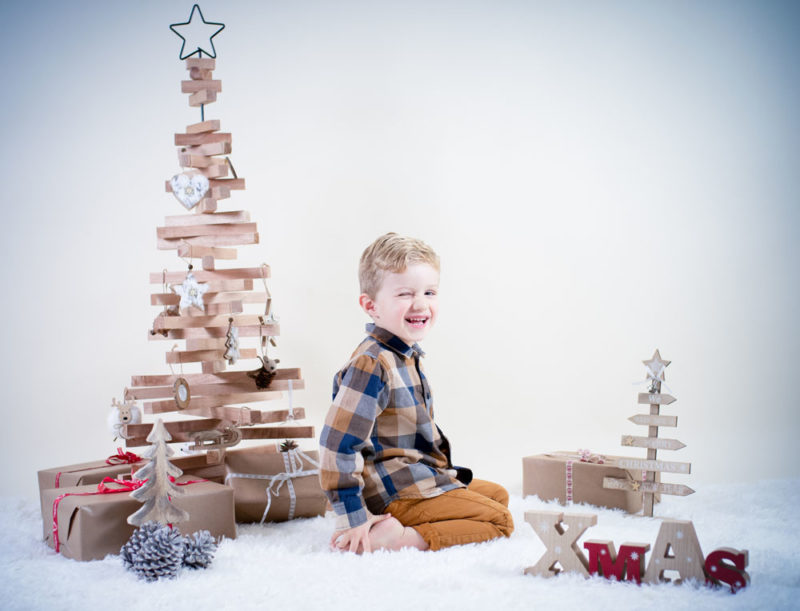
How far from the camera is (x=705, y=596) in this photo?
70.1 inches

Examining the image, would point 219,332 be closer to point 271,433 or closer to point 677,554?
point 271,433

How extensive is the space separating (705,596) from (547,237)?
8.20 ft

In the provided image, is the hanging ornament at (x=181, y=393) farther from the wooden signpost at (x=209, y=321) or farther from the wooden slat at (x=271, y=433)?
the wooden slat at (x=271, y=433)

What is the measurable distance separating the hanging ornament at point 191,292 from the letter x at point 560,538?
1.37 meters

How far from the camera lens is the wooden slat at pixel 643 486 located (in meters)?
Answer: 2.58

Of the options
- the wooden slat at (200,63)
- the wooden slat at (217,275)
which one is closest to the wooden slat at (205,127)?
the wooden slat at (200,63)

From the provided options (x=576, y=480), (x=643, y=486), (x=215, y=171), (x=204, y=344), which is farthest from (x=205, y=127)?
(x=643, y=486)

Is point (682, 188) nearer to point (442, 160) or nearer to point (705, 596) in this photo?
point (442, 160)

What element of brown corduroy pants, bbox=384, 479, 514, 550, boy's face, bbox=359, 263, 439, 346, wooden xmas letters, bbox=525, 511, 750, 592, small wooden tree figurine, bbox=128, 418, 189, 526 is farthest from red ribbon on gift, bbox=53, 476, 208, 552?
wooden xmas letters, bbox=525, 511, 750, 592

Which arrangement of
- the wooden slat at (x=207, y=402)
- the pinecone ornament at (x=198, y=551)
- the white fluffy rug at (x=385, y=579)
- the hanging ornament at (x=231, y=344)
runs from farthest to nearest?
1. the hanging ornament at (x=231, y=344)
2. the wooden slat at (x=207, y=402)
3. the pinecone ornament at (x=198, y=551)
4. the white fluffy rug at (x=385, y=579)

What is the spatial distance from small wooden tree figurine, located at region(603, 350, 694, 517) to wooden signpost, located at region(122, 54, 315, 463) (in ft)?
3.44

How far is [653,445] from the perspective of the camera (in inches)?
103

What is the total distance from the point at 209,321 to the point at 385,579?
119cm

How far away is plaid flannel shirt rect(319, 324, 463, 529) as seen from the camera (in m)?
2.28
